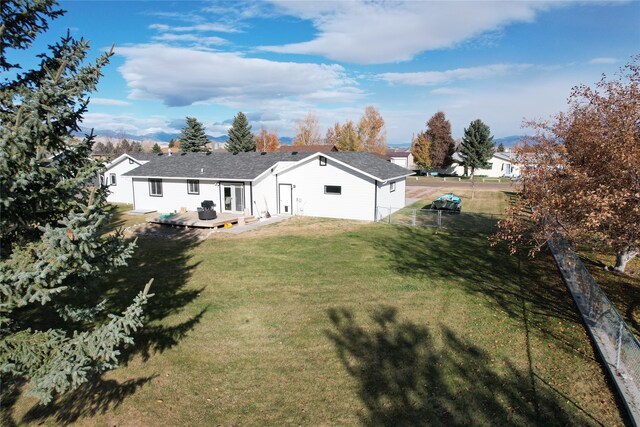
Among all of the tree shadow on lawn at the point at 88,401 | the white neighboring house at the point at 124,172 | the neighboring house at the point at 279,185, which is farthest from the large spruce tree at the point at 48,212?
the white neighboring house at the point at 124,172

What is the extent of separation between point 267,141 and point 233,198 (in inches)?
2406

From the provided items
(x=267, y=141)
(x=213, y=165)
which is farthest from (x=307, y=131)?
(x=213, y=165)

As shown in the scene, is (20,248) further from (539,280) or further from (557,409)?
(539,280)

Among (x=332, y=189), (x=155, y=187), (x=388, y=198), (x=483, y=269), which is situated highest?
(x=155, y=187)

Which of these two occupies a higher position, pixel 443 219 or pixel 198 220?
pixel 198 220

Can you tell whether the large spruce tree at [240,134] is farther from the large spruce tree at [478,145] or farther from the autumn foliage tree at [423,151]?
the large spruce tree at [478,145]

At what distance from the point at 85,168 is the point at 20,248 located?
1696 mm

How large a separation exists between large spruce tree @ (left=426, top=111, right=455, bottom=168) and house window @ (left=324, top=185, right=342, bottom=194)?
4766 cm

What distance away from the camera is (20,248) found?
663cm

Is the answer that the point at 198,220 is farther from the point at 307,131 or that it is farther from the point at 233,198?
the point at 307,131

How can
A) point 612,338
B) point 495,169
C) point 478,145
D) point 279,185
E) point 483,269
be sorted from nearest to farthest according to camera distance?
point 612,338 → point 483,269 → point 279,185 → point 478,145 → point 495,169

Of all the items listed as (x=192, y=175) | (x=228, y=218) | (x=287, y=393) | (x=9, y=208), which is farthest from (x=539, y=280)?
(x=192, y=175)

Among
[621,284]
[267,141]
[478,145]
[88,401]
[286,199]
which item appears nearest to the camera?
[88,401]

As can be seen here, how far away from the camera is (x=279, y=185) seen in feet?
93.8
